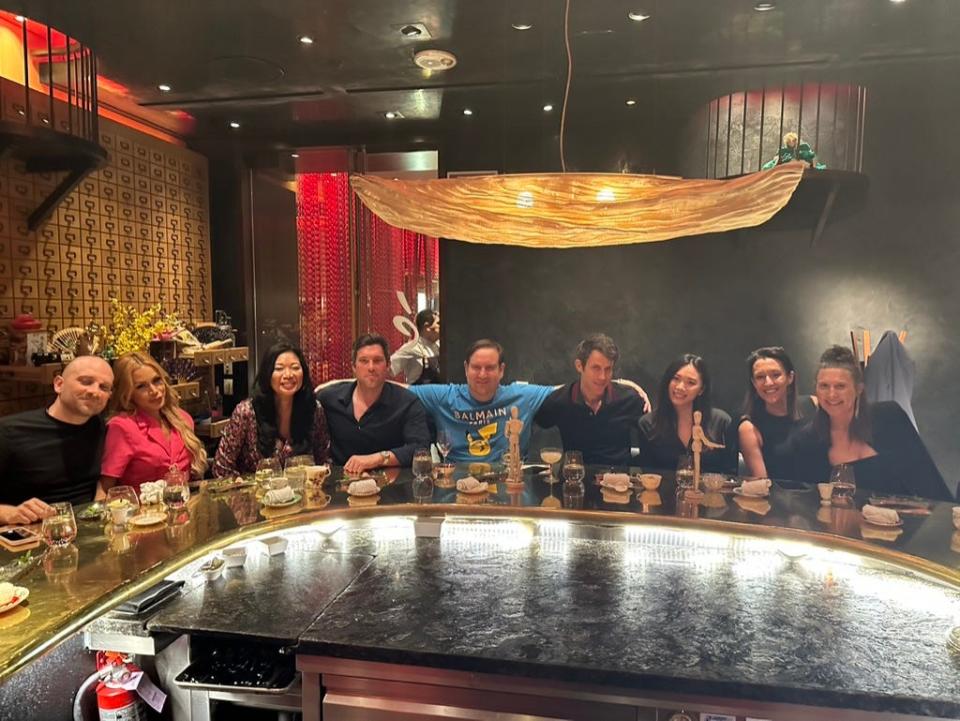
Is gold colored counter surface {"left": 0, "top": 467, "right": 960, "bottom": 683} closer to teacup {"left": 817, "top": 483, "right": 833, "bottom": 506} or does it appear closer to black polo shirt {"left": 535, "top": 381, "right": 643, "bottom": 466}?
teacup {"left": 817, "top": 483, "right": 833, "bottom": 506}

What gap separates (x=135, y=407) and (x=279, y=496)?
107cm

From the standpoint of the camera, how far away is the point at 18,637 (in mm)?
1313

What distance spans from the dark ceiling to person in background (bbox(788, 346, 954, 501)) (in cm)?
182

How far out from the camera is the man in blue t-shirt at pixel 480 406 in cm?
320

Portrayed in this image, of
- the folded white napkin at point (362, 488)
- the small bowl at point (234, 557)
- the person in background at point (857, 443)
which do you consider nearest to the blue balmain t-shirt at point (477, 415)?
the folded white napkin at point (362, 488)

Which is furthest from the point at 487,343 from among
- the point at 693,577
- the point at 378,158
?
the point at 378,158

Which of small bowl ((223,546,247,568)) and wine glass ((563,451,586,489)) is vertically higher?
wine glass ((563,451,586,489))

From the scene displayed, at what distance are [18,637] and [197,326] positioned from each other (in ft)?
14.2

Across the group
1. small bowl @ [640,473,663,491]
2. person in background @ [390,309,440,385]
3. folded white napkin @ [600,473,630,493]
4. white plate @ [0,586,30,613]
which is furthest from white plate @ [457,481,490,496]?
person in background @ [390,309,440,385]

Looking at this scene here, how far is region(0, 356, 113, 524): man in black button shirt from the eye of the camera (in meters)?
2.46

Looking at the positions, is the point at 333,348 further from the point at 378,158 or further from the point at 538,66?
the point at 538,66

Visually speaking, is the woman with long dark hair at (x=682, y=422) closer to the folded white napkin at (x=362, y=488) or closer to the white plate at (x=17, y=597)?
the folded white napkin at (x=362, y=488)

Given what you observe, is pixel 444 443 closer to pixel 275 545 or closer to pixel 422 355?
pixel 275 545

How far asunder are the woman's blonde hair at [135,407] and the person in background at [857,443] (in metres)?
2.67
